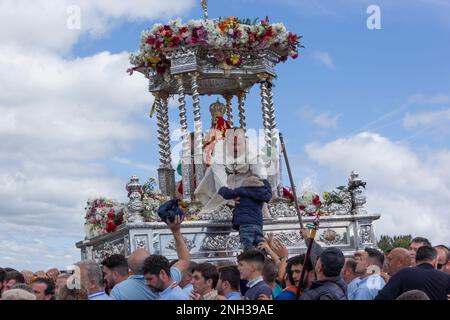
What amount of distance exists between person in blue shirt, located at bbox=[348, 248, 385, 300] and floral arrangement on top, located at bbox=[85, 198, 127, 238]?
32.8 ft

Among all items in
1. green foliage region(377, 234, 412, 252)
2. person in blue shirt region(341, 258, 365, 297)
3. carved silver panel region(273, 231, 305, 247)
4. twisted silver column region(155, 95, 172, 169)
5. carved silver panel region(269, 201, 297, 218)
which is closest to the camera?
person in blue shirt region(341, 258, 365, 297)

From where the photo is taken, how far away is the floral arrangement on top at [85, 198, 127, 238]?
67.4ft

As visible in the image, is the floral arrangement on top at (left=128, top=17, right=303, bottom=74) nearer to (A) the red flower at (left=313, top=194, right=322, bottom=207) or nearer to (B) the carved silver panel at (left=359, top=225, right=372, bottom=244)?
(A) the red flower at (left=313, top=194, right=322, bottom=207)

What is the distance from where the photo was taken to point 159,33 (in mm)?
22016

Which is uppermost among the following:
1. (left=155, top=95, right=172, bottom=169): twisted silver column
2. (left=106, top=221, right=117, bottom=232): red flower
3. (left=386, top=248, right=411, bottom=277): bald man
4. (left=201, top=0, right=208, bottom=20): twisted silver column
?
(left=201, top=0, right=208, bottom=20): twisted silver column

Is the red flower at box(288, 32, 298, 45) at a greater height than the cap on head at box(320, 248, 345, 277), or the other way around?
the red flower at box(288, 32, 298, 45)

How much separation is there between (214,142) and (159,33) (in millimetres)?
3175

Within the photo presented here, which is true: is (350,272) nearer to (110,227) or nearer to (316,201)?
(110,227)

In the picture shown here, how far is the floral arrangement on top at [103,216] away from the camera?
20.5 meters

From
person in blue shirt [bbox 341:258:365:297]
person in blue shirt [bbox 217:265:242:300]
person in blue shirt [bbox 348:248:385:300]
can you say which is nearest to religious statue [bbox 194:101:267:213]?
person in blue shirt [bbox 341:258:365:297]

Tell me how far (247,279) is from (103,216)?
1205cm

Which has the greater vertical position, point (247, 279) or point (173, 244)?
point (173, 244)

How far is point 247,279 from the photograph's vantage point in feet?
30.5

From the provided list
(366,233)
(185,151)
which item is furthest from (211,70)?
(366,233)
